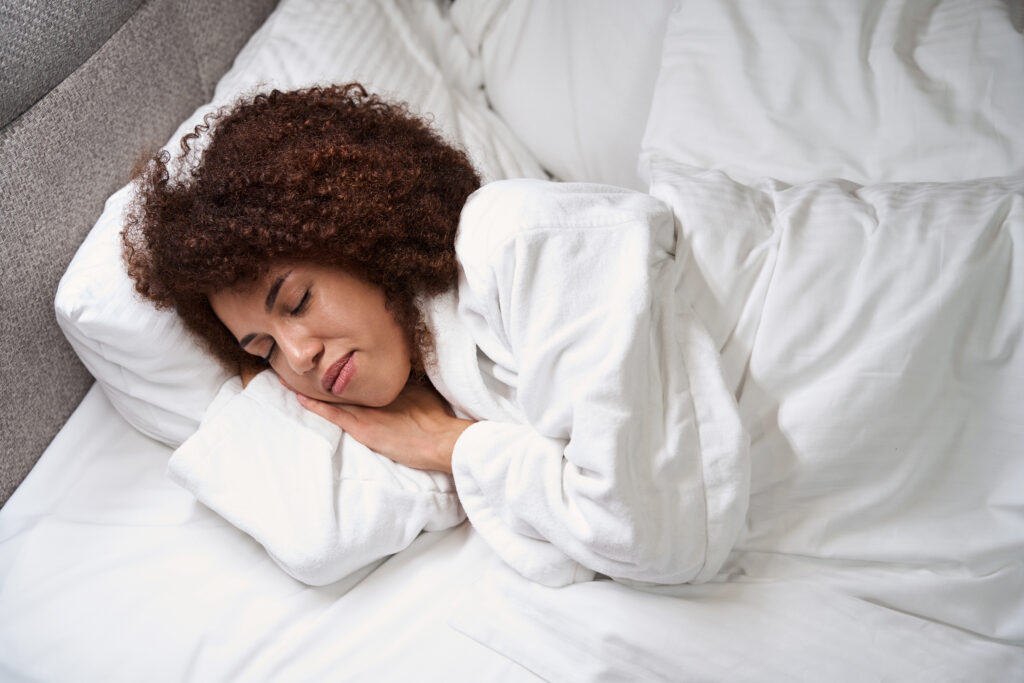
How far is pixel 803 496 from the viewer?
95cm

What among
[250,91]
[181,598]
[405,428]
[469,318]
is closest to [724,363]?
[469,318]

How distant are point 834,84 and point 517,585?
2.64 feet

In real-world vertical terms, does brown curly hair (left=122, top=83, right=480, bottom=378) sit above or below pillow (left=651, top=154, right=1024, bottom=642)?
above

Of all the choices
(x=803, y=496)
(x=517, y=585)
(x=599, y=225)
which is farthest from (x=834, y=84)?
(x=517, y=585)

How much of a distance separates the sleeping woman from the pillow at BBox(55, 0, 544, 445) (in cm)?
5

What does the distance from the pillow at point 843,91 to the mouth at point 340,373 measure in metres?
0.55

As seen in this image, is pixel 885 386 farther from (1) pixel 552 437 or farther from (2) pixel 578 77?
(2) pixel 578 77

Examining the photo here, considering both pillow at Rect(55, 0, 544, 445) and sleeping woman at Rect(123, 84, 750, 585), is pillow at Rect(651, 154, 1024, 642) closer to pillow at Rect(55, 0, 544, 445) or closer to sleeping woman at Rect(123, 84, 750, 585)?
sleeping woman at Rect(123, 84, 750, 585)

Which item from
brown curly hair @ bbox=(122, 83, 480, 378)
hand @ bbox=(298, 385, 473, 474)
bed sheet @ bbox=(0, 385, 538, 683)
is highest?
brown curly hair @ bbox=(122, 83, 480, 378)

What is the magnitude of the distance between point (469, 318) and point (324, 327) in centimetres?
19

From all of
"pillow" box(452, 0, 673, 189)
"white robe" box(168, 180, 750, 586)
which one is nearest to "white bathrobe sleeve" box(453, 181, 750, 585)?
"white robe" box(168, 180, 750, 586)

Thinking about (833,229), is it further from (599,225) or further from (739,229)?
(599,225)

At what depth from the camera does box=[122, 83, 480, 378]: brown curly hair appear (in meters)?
1.02

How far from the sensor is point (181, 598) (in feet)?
3.51
